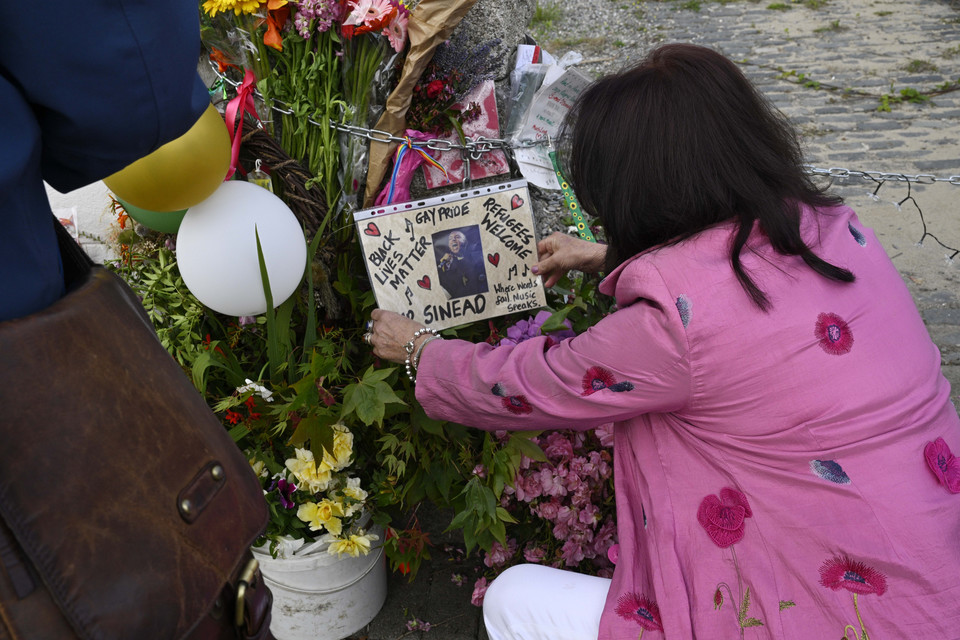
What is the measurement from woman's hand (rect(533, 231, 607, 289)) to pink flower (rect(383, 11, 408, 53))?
707mm

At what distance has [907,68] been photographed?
6535 mm

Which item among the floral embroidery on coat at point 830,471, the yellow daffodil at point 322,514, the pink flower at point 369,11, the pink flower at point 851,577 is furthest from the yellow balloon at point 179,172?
the pink flower at point 851,577

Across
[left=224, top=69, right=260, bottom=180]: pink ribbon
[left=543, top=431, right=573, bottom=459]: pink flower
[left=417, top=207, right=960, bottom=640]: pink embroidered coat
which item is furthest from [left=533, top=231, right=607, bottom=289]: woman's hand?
[left=224, top=69, right=260, bottom=180]: pink ribbon

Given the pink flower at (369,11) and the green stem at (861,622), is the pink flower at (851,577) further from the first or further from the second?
the pink flower at (369,11)

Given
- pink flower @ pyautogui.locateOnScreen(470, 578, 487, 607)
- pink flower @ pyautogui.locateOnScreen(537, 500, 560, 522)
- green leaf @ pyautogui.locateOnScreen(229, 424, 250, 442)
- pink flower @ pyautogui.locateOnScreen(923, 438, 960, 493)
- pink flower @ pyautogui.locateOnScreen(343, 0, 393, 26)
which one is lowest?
pink flower @ pyautogui.locateOnScreen(470, 578, 487, 607)

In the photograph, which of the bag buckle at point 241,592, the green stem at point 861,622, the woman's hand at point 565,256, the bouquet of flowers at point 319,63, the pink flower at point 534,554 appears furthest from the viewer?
the pink flower at point 534,554

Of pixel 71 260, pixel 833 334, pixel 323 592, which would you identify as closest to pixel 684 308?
pixel 833 334

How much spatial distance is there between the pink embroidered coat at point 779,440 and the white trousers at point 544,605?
2.6 inches

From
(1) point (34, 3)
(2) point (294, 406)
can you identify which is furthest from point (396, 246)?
(1) point (34, 3)

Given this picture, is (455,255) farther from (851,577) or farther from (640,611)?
(851,577)

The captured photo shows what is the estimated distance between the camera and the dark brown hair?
1545 millimetres

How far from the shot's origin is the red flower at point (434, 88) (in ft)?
7.25

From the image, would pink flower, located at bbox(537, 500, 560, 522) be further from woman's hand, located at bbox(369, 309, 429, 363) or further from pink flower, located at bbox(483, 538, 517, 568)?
woman's hand, located at bbox(369, 309, 429, 363)

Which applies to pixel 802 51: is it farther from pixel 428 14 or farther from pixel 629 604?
pixel 629 604
